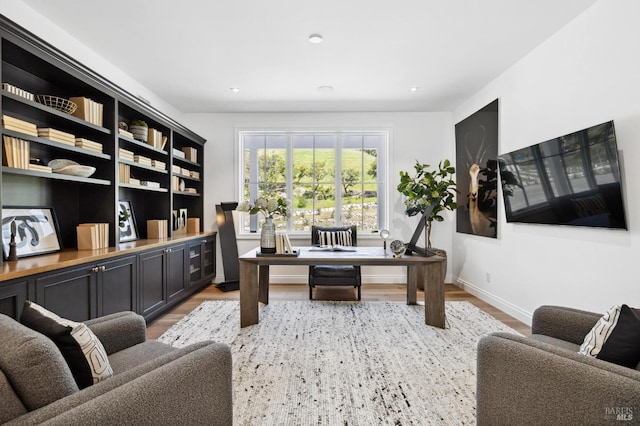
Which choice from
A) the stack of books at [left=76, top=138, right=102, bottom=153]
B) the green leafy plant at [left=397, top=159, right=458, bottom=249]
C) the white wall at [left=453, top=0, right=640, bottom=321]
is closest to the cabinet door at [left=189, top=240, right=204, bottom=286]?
the stack of books at [left=76, top=138, right=102, bottom=153]

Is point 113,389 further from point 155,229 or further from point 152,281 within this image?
point 155,229

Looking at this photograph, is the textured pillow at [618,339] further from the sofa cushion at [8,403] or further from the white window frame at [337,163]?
the white window frame at [337,163]

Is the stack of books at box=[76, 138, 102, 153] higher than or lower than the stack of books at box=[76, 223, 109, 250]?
higher

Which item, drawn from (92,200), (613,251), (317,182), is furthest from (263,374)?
(317,182)

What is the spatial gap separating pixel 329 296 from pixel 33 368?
365cm

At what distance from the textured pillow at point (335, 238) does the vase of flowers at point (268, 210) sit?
1.32 metres

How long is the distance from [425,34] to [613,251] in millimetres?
2300

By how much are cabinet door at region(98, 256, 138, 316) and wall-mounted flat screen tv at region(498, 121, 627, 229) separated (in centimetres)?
383

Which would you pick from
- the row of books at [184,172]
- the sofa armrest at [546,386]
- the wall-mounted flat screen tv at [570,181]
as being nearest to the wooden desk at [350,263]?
the wall-mounted flat screen tv at [570,181]

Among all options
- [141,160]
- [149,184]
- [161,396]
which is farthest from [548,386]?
[149,184]

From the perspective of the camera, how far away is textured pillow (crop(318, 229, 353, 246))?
4.64 m

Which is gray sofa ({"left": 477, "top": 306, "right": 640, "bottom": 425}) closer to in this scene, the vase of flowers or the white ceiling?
the vase of flowers

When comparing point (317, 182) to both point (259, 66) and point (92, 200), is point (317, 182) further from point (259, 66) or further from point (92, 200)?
point (92, 200)

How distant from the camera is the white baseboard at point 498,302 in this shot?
3.34 meters
